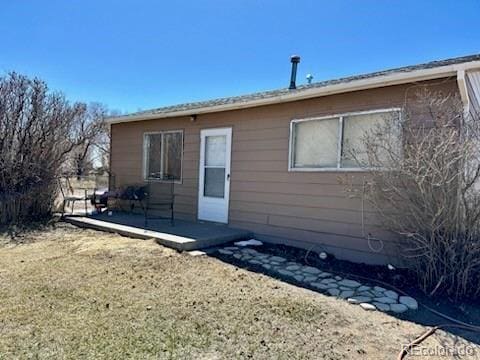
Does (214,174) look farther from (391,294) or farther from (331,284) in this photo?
(391,294)

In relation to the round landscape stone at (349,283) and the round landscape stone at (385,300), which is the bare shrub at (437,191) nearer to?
the round landscape stone at (385,300)

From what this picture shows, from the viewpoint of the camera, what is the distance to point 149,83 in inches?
680

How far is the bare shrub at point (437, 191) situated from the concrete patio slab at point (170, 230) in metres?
2.68

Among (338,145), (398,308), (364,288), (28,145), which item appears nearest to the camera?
(398,308)

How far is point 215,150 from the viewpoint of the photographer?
714 centimetres

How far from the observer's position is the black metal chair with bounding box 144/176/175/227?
7.93m

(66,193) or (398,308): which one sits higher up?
(66,193)

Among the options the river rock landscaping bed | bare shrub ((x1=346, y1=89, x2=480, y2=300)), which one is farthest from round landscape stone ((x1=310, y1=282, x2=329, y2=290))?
bare shrub ((x1=346, y1=89, x2=480, y2=300))

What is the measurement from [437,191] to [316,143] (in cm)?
216

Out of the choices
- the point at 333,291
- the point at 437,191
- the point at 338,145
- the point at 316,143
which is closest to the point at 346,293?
the point at 333,291

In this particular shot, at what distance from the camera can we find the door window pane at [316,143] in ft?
17.7

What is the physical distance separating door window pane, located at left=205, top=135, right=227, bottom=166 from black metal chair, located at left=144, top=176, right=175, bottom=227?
1.22 meters

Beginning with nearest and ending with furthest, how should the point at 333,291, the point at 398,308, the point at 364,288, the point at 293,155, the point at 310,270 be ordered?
the point at 398,308, the point at 333,291, the point at 364,288, the point at 310,270, the point at 293,155
